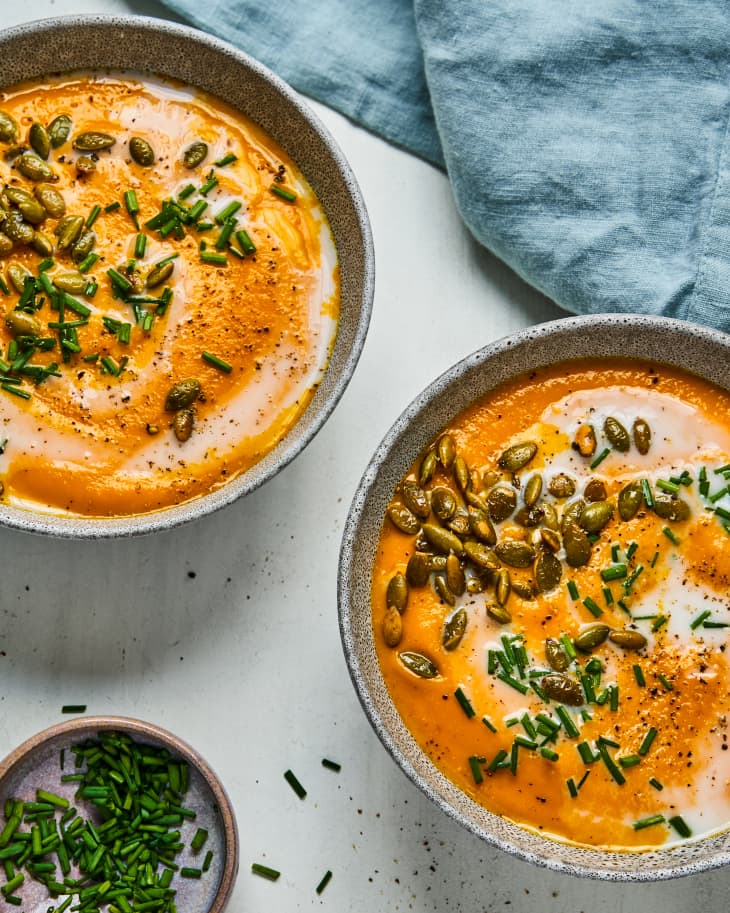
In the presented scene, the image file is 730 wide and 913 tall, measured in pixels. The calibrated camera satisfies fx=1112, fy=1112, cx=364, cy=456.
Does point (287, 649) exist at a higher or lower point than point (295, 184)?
lower

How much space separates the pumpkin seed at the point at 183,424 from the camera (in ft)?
9.80

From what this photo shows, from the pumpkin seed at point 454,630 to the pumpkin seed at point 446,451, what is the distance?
15.2 inches

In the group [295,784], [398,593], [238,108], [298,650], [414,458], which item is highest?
[238,108]

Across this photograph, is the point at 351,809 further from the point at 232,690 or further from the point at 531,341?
the point at 531,341

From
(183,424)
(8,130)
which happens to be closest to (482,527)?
(183,424)

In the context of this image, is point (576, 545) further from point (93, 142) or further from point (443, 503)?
point (93, 142)

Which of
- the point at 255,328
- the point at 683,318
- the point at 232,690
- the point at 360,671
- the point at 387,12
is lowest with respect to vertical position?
the point at 232,690

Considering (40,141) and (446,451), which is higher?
(40,141)

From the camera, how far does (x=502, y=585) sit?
113 inches

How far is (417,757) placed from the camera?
2918mm

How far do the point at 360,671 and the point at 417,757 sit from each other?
29 cm

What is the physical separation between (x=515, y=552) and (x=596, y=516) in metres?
0.23

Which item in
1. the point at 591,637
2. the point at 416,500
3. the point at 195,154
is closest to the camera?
the point at 591,637

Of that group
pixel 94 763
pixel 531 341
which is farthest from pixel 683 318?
pixel 94 763
